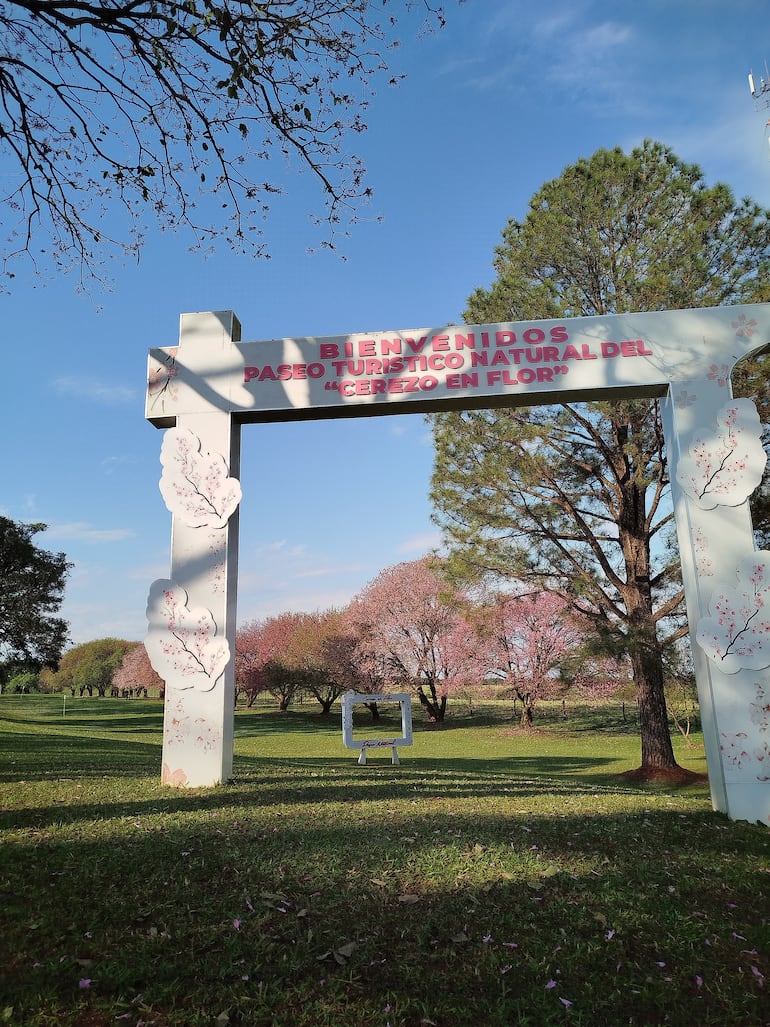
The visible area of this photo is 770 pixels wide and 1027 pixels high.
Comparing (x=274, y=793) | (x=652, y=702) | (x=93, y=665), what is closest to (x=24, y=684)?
(x=93, y=665)

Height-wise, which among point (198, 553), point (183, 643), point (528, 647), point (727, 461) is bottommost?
point (183, 643)

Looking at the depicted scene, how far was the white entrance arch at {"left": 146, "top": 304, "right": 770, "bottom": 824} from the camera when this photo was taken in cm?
543

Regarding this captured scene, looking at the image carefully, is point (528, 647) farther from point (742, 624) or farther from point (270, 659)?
point (742, 624)

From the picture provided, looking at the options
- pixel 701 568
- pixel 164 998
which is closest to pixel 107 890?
pixel 164 998

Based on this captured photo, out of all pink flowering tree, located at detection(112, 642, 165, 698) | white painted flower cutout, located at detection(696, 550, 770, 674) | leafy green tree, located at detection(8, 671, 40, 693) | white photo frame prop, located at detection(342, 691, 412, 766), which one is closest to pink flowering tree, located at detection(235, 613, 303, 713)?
pink flowering tree, located at detection(112, 642, 165, 698)

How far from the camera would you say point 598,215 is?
11.7m

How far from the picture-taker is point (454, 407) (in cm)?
623

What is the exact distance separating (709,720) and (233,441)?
464 centimetres

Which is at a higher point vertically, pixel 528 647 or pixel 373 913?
pixel 528 647

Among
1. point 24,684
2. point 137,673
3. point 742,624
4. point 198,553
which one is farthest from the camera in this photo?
point 24,684

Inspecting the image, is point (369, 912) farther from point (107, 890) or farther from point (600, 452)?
point (600, 452)

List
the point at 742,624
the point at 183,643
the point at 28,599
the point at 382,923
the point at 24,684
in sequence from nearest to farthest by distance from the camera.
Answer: the point at 382,923
the point at 742,624
the point at 183,643
the point at 28,599
the point at 24,684

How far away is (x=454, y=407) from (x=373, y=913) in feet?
14.0

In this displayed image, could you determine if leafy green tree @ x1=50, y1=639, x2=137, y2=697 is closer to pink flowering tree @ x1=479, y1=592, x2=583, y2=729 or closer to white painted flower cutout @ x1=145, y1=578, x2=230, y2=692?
pink flowering tree @ x1=479, y1=592, x2=583, y2=729
